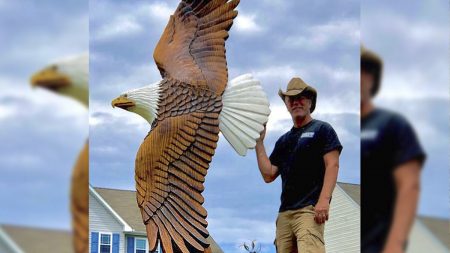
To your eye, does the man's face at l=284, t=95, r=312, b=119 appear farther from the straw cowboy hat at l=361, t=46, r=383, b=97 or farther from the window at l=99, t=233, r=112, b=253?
the window at l=99, t=233, r=112, b=253

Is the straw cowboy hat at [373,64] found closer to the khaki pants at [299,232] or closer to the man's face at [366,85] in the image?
the man's face at [366,85]

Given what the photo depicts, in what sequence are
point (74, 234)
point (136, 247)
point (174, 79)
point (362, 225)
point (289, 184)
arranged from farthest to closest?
1. point (136, 247)
2. point (174, 79)
3. point (289, 184)
4. point (74, 234)
5. point (362, 225)

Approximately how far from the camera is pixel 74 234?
409cm

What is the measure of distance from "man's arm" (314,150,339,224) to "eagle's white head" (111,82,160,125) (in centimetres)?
99

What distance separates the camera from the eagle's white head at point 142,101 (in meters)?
4.77

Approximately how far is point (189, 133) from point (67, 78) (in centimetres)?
80

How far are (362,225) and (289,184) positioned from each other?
116 cm

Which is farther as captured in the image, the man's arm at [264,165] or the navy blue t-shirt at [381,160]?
the man's arm at [264,165]

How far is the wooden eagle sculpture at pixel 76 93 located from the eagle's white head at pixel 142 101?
598 mm

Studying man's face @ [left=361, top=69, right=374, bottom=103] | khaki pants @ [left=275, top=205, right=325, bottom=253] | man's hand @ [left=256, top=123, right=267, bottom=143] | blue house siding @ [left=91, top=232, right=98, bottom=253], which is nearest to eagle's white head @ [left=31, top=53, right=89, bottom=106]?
man's hand @ [left=256, top=123, right=267, bottom=143]

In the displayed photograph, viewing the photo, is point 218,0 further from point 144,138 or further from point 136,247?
point 136,247

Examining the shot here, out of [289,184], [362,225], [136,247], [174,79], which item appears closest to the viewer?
[362,225]

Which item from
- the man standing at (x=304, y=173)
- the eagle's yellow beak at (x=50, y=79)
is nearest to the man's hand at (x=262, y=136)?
the man standing at (x=304, y=173)

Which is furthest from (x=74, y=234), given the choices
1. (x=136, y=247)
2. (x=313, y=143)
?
(x=136, y=247)
